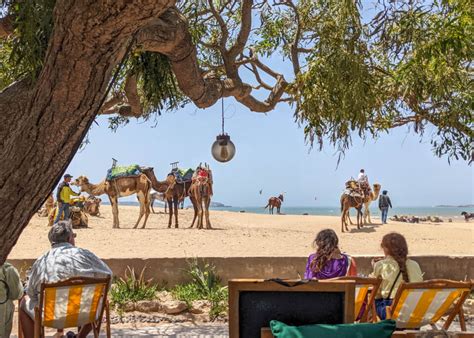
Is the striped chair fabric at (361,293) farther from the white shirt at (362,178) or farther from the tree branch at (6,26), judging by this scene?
the white shirt at (362,178)

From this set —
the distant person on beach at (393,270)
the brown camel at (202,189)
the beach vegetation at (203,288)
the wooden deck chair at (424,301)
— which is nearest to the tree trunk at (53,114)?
the wooden deck chair at (424,301)

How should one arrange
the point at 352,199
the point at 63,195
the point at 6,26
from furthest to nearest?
the point at 352,199 → the point at 63,195 → the point at 6,26

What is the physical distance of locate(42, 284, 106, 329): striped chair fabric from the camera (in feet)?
11.5

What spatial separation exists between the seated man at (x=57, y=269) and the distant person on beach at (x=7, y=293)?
0.09 metres

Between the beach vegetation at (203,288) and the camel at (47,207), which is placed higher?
the camel at (47,207)

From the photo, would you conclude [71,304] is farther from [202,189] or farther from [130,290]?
[202,189]

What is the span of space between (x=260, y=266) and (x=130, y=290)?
5.14 ft

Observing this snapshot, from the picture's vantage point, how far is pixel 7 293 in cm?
376

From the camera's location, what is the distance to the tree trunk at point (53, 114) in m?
2.14

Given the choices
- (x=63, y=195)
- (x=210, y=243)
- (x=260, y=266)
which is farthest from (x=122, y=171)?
(x=260, y=266)

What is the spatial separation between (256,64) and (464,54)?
9.55 feet

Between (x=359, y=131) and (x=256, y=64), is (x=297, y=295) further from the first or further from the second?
(x=256, y=64)

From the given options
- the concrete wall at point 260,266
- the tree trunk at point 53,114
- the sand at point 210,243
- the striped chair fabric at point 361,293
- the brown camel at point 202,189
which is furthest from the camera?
the brown camel at point 202,189

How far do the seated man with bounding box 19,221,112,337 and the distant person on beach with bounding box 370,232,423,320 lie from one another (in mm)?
1940
